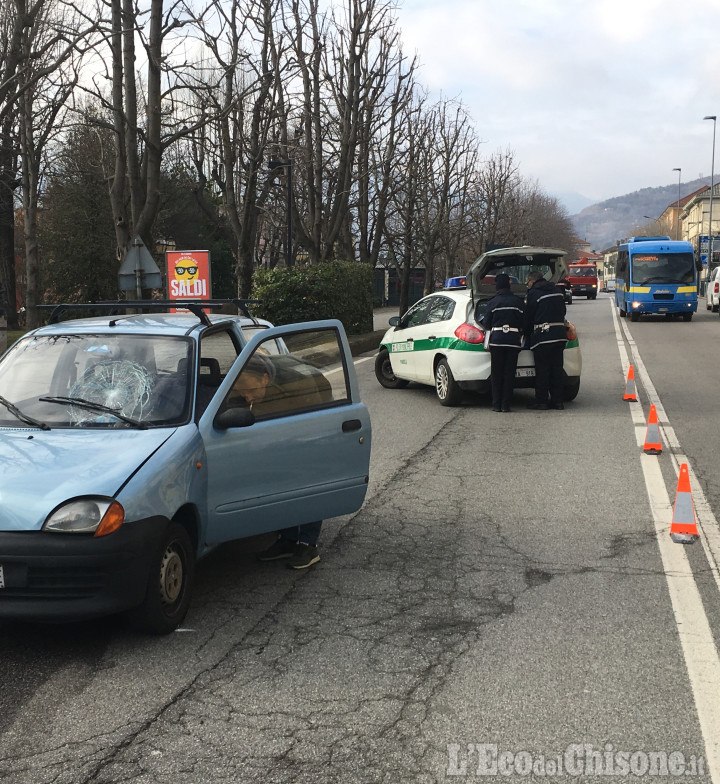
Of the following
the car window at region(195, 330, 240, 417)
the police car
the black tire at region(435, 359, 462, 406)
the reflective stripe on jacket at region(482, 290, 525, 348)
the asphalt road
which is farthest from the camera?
the black tire at region(435, 359, 462, 406)

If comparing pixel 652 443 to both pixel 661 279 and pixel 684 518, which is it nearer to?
pixel 684 518

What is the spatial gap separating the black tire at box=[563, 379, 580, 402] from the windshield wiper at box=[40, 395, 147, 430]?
29.0ft

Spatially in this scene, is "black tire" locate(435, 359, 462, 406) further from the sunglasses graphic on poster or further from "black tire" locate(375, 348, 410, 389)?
the sunglasses graphic on poster

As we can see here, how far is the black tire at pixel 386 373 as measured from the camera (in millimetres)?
14971

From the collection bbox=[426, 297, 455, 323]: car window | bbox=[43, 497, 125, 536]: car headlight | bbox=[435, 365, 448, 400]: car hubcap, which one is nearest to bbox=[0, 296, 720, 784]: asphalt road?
bbox=[43, 497, 125, 536]: car headlight

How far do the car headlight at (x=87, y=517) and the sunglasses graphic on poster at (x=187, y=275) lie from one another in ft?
54.8

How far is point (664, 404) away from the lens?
507 inches

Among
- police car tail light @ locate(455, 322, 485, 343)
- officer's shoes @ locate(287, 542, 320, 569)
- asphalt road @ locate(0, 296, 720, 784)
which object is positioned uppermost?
police car tail light @ locate(455, 322, 485, 343)

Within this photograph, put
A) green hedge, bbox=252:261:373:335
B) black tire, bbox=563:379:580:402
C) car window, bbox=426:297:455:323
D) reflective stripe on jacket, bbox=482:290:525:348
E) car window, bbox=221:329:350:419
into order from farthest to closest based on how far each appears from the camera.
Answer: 1. green hedge, bbox=252:261:373:335
2. car window, bbox=426:297:455:323
3. black tire, bbox=563:379:580:402
4. reflective stripe on jacket, bbox=482:290:525:348
5. car window, bbox=221:329:350:419

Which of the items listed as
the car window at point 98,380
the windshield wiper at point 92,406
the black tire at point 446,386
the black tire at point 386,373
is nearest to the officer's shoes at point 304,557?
the car window at point 98,380

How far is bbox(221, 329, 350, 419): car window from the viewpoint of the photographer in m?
5.34

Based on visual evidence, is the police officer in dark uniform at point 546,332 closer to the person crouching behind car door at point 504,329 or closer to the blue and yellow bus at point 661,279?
the person crouching behind car door at point 504,329

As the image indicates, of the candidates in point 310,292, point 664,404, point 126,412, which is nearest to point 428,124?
point 310,292

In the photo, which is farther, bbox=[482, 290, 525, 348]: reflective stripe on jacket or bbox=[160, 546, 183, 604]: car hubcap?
bbox=[482, 290, 525, 348]: reflective stripe on jacket
